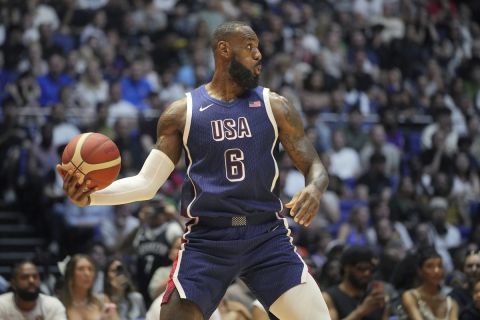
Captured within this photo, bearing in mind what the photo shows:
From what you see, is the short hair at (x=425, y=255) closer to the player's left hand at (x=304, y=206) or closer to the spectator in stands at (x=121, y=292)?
the spectator in stands at (x=121, y=292)

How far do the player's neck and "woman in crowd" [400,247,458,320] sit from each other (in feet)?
12.0

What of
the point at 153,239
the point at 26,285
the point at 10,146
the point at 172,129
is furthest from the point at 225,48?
the point at 10,146

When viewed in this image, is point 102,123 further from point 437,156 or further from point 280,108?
point 280,108

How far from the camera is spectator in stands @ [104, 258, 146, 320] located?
888cm

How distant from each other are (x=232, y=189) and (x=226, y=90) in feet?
2.01

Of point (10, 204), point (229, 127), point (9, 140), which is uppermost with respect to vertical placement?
point (229, 127)

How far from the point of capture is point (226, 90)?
19.4ft

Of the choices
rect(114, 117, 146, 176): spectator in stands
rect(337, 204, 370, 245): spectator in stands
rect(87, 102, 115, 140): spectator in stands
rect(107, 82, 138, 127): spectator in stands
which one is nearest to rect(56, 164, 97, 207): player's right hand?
rect(114, 117, 146, 176): spectator in stands

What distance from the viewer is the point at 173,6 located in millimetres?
16781

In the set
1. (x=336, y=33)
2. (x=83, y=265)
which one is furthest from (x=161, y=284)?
(x=336, y=33)

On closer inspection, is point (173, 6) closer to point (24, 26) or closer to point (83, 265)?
point (24, 26)

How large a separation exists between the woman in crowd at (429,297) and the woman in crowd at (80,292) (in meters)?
2.48

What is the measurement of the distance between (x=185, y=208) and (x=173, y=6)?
37.3 feet

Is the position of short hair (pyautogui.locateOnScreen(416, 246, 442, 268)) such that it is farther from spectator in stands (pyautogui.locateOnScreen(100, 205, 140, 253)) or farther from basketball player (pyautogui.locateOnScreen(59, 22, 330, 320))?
spectator in stands (pyautogui.locateOnScreen(100, 205, 140, 253))
